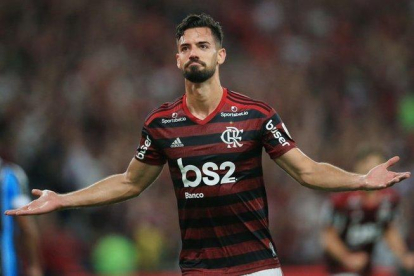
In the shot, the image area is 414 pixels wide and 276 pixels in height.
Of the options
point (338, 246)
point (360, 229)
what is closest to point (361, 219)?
point (360, 229)

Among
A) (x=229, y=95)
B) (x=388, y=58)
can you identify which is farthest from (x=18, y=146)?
(x=229, y=95)

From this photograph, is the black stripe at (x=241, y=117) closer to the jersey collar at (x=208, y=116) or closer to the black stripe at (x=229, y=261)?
the jersey collar at (x=208, y=116)

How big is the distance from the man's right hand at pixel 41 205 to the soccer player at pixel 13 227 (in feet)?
5.92

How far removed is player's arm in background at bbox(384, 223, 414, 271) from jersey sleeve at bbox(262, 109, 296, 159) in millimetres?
3418

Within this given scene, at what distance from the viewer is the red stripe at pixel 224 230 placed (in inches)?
221

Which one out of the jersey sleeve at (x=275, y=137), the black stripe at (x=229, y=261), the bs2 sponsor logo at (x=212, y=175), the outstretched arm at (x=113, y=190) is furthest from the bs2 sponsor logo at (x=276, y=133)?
the outstretched arm at (x=113, y=190)

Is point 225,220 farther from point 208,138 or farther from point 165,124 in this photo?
point 165,124

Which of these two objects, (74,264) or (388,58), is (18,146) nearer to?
(74,264)

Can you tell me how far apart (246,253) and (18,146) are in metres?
7.38

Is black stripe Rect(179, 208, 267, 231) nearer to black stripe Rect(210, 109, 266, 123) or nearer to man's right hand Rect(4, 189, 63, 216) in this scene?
→ black stripe Rect(210, 109, 266, 123)

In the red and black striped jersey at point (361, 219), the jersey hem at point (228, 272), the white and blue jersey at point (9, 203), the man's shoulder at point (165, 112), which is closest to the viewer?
the jersey hem at point (228, 272)

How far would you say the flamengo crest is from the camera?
18.5 feet

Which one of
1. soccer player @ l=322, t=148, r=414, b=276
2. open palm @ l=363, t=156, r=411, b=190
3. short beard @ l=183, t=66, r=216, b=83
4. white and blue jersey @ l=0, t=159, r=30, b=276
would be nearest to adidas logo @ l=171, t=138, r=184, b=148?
short beard @ l=183, t=66, r=216, b=83

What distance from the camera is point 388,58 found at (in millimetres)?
15172
